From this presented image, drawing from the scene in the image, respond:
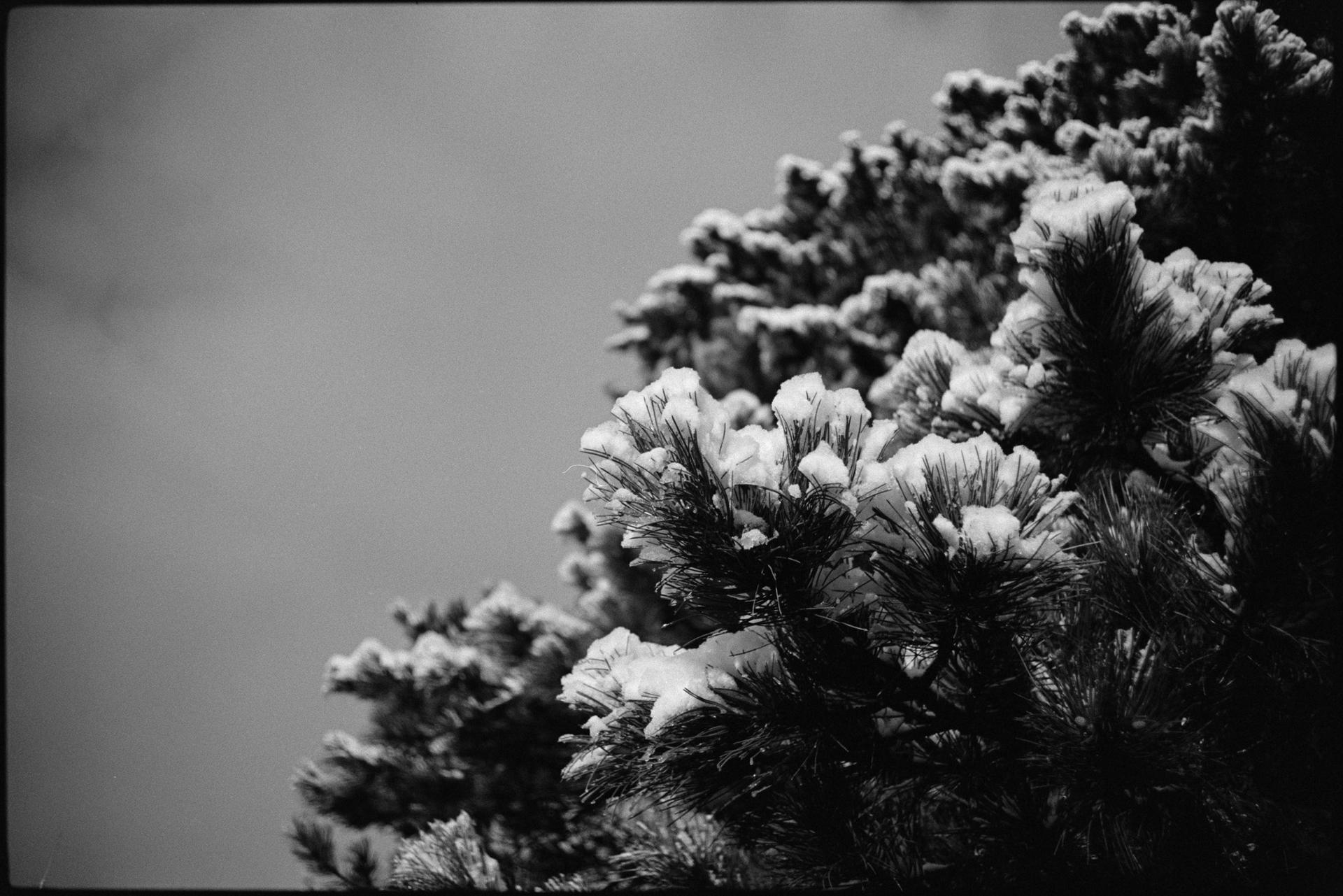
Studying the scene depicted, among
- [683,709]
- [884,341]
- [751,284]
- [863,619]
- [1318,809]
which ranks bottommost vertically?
[1318,809]

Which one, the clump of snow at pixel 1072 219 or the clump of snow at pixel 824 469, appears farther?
the clump of snow at pixel 1072 219

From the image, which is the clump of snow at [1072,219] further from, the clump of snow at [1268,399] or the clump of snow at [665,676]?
the clump of snow at [665,676]

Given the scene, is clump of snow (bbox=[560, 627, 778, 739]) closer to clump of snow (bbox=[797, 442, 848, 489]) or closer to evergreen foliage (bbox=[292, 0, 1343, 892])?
evergreen foliage (bbox=[292, 0, 1343, 892])

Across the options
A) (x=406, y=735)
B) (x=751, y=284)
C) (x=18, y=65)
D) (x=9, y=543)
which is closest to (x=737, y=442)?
(x=9, y=543)

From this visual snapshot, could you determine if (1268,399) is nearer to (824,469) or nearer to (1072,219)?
(1072,219)

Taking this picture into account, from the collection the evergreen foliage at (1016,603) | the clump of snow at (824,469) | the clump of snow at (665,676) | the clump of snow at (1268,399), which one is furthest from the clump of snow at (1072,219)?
the clump of snow at (665,676)

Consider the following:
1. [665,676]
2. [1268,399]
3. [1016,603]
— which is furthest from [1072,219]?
[665,676]

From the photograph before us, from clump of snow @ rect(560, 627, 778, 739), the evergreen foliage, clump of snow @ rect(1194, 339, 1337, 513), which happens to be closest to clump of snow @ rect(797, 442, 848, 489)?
the evergreen foliage

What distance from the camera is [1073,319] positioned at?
1342mm

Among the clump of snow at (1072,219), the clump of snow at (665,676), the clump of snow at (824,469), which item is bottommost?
the clump of snow at (665,676)

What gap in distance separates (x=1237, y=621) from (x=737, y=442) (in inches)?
38.2

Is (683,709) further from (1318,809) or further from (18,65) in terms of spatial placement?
(18,65)

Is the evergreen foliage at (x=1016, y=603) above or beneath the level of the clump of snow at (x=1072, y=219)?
beneath

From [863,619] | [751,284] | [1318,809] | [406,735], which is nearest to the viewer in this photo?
[863,619]
